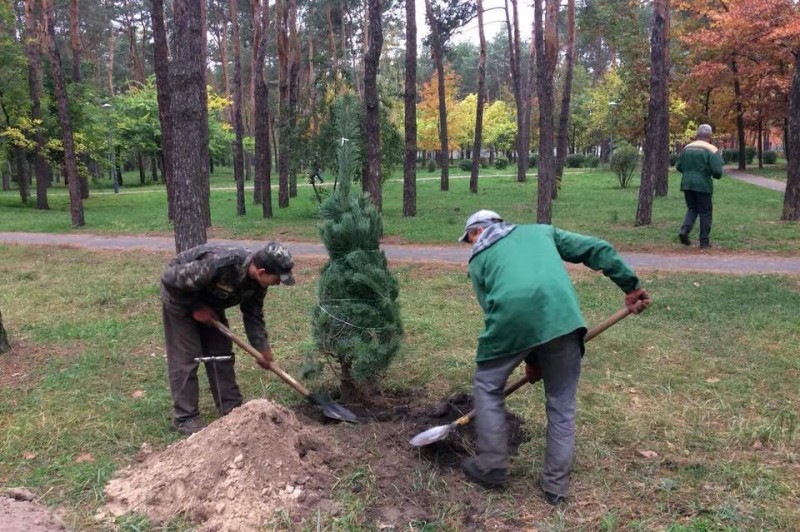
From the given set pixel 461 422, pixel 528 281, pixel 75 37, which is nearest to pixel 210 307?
pixel 461 422

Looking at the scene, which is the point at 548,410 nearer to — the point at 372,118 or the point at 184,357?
the point at 184,357

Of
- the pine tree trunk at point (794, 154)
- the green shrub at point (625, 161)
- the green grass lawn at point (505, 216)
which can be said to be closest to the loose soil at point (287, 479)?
the green grass lawn at point (505, 216)

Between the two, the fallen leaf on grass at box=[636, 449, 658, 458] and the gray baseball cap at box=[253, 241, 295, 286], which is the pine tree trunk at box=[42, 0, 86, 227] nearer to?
the gray baseball cap at box=[253, 241, 295, 286]

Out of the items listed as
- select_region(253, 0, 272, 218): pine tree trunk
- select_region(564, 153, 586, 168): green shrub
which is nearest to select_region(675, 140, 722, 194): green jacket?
select_region(253, 0, 272, 218): pine tree trunk

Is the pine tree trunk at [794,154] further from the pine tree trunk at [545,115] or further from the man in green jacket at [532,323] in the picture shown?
the man in green jacket at [532,323]

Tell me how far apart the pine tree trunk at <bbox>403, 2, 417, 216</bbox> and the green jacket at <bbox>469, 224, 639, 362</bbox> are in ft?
41.7

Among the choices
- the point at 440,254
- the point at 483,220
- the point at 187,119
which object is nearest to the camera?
the point at 483,220

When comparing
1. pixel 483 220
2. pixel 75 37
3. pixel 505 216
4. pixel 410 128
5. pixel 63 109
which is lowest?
pixel 505 216

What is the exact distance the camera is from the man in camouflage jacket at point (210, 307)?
3.96 meters

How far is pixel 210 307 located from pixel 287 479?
4.76 feet

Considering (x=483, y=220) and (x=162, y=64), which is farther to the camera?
(x=162, y=64)

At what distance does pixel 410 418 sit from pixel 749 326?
3761 millimetres

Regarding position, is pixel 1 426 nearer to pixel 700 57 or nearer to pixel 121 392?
pixel 121 392

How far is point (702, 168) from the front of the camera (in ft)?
31.5
